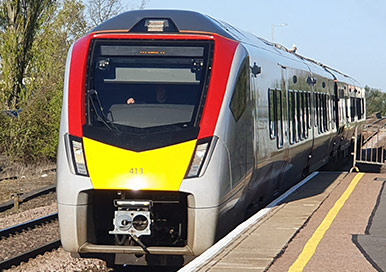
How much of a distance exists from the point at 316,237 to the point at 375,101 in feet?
200

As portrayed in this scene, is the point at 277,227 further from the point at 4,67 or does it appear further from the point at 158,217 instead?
the point at 4,67

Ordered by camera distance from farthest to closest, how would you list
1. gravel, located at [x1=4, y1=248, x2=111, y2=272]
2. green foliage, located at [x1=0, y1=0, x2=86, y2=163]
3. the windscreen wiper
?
green foliage, located at [x1=0, y1=0, x2=86, y2=163], gravel, located at [x1=4, y1=248, x2=111, y2=272], the windscreen wiper

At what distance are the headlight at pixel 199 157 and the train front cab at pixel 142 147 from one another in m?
0.01

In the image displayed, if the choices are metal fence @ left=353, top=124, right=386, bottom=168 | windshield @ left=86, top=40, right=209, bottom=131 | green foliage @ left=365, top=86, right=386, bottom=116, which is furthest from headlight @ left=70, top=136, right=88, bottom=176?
green foliage @ left=365, top=86, right=386, bottom=116

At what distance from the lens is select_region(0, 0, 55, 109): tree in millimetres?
26859

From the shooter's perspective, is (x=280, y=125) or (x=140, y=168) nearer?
(x=140, y=168)

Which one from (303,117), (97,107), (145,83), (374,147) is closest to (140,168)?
(97,107)

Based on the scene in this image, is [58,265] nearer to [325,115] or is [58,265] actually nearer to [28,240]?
[28,240]

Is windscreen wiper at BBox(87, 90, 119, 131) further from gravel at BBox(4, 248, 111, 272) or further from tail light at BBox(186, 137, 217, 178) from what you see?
gravel at BBox(4, 248, 111, 272)

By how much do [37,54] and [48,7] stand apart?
7.47 ft

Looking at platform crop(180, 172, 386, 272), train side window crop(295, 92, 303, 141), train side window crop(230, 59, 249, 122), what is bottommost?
platform crop(180, 172, 386, 272)

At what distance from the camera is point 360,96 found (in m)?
35.2

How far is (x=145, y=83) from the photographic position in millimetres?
9125

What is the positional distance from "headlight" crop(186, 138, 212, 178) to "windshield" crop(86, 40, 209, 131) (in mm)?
408
